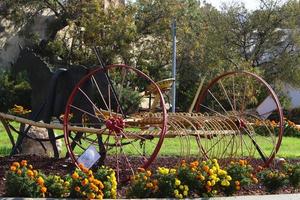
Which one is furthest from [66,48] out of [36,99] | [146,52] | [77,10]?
[36,99]

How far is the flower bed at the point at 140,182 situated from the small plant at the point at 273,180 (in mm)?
300

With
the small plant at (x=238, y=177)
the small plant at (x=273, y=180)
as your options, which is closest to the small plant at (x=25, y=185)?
Result: the small plant at (x=238, y=177)

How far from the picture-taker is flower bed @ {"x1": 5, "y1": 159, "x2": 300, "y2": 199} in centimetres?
743

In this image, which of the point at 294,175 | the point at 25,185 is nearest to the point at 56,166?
the point at 25,185

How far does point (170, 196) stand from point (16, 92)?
17.7 meters

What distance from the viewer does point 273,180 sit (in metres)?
9.27

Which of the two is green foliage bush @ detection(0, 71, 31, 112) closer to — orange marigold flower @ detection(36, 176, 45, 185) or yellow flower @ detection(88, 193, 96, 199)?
orange marigold flower @ detection(36, 176, 45, 185)

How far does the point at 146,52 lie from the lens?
3075 cm

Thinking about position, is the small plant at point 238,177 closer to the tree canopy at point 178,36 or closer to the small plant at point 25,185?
the small plant at point 25,185

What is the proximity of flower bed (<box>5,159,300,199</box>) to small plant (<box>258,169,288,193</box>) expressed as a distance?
0.30 m

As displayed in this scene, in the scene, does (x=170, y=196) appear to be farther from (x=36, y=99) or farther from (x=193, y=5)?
(x=193, y=5)

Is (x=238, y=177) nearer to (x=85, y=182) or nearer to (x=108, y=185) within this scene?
(x=108, y=185)

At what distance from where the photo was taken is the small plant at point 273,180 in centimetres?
924

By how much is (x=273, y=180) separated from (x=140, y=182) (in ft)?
7.90
